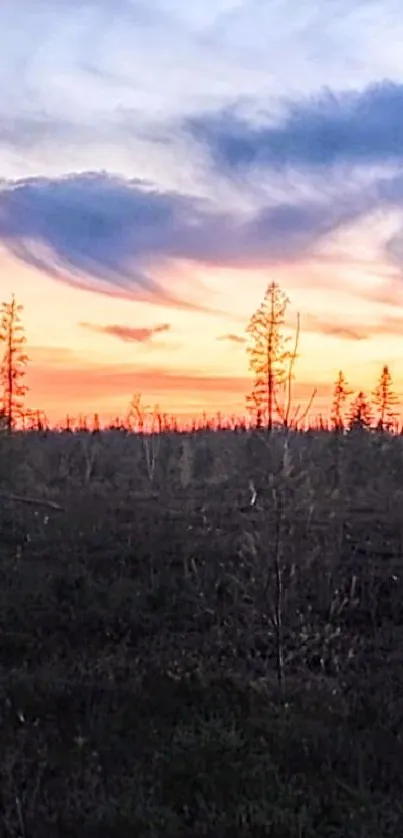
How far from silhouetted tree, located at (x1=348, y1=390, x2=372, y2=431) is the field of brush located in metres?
6.30

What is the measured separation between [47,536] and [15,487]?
424 centimetres

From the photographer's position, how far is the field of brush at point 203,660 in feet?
25.7

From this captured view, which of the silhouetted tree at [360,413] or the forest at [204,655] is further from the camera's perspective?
the silhouetted tree at [360,413]

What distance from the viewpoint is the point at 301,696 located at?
999 centimetres

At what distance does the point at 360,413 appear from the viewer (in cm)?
2717

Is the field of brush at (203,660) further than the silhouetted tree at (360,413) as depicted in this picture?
No

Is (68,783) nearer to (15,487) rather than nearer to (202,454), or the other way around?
(15,487)

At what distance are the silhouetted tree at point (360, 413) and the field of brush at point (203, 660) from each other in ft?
20.7

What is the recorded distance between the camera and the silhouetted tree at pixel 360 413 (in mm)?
25953

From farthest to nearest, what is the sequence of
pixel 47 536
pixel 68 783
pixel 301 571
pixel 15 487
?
pixel 15 487 → pixel 47 536 → pixel 301 571 → pixel 68 783

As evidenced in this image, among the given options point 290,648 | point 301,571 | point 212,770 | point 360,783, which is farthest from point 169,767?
point 301,571

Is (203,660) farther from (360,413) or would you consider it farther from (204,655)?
(360,413)

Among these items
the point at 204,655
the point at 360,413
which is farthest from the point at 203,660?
the point at 360,413

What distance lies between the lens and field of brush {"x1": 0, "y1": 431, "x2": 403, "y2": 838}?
25.7 feet
